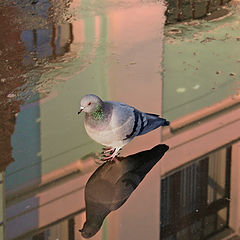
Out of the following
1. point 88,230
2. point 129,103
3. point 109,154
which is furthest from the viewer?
point 129,103

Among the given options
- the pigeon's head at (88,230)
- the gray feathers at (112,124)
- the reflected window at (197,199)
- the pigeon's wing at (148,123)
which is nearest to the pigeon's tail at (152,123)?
the pigeon's wing at (148,123)

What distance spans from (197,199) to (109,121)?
81 centimetres

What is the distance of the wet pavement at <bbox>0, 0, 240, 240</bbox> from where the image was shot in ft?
14.2

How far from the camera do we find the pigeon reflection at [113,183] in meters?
4.28

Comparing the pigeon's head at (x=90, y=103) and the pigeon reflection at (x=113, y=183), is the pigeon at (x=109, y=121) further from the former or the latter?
the pigeon reflection at (x=113, y=183)

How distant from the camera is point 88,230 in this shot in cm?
414

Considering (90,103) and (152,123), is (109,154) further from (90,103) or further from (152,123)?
(90,103)

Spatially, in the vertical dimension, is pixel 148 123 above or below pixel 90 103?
below

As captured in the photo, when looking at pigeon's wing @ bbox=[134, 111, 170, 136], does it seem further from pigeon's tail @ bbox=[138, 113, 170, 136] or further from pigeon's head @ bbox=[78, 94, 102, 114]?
pigeon's head @ bbox=[78, 94, 102, 114]

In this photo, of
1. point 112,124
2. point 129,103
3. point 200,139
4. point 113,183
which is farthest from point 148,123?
point 129,103

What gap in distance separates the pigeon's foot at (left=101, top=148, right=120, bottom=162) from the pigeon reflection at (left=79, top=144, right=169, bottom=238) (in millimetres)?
35

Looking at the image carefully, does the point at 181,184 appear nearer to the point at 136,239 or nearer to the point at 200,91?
the point at 136,239

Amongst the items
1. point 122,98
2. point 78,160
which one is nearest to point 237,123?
point 122,98

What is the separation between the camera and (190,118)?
5.43 meters
